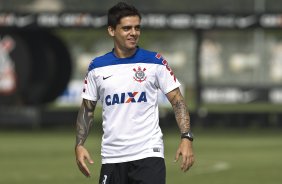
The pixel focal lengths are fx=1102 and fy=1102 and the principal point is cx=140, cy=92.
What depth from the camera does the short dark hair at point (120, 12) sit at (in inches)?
355

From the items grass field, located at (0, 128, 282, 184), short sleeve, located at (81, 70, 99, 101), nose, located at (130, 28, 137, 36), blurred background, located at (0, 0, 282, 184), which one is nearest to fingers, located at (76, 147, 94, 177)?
short sleeve, located at (81, 70, 99, 101)

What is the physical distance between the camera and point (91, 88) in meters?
9.30

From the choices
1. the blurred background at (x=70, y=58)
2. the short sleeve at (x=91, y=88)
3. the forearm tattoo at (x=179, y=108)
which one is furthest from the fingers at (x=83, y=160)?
the blurred background at (x=70, y=58)

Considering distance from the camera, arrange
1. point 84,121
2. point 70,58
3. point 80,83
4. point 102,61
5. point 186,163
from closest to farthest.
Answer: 1. point 186,163
2. point 102,61
3. point 84,121
4. point 70,58
5. point 80,83

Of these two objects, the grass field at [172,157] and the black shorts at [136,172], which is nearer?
the black shorts at [136,172]

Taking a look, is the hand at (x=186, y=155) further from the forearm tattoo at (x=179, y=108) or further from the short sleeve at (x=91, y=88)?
the short sleeve at (x=91, y=88)

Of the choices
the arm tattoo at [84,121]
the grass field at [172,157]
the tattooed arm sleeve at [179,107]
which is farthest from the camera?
the grass field at [172,157]

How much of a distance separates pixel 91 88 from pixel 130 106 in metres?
0.42

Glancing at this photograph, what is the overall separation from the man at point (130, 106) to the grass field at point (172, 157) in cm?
863

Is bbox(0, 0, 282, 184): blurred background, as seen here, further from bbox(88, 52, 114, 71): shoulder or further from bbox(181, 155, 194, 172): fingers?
bbox(181, 155, 194, 172): fingers

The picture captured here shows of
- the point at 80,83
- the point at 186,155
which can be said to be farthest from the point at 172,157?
the point at 80,83

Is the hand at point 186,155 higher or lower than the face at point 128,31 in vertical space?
lower

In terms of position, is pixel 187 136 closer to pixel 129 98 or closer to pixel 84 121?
pixel 129 98

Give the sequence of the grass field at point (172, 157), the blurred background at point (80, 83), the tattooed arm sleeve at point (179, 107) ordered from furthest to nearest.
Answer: the blurred background at point (80, 83)
the grass field at point (172, 157)
the tattooed arm sleeve at point (179, 107)
